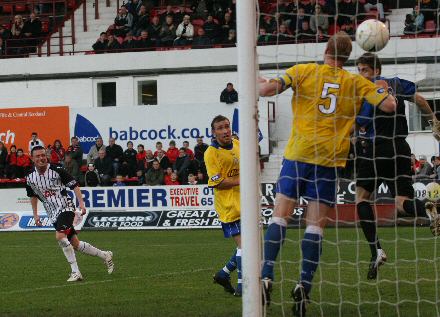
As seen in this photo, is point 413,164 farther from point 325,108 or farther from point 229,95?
point 229,95

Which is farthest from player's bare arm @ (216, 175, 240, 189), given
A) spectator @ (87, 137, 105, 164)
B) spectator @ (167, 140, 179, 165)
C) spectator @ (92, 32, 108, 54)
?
spectator @ (92, 32, 108, 54)

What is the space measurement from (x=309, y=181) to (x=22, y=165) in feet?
70.0

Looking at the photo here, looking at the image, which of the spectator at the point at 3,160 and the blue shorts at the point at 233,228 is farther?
the spectator at the point at 3,160

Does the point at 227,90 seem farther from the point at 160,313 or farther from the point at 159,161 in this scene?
the point at 160,313

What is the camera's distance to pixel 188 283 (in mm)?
11523

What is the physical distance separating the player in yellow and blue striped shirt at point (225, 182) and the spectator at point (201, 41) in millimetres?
20403

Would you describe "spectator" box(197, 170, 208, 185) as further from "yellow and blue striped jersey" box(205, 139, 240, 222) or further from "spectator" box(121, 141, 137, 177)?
Answer: "yellow and blue striped jersey" box(205, 139, 240, 222)

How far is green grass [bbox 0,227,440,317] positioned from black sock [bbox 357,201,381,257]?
192 mm

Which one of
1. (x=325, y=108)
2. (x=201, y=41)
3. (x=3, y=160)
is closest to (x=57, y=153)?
(x=3, y=160)

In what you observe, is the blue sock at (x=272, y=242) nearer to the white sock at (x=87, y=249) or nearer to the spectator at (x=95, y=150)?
the white sock at (x=87, y=249)

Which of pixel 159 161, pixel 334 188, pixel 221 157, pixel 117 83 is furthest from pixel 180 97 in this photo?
pixel 334 188

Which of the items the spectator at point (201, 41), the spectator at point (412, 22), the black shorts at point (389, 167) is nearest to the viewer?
the black shorts at point (389, 167)

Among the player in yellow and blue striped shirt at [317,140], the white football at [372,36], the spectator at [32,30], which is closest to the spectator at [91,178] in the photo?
the spectator at [32,30]

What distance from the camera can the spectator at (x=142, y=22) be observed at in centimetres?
3212
